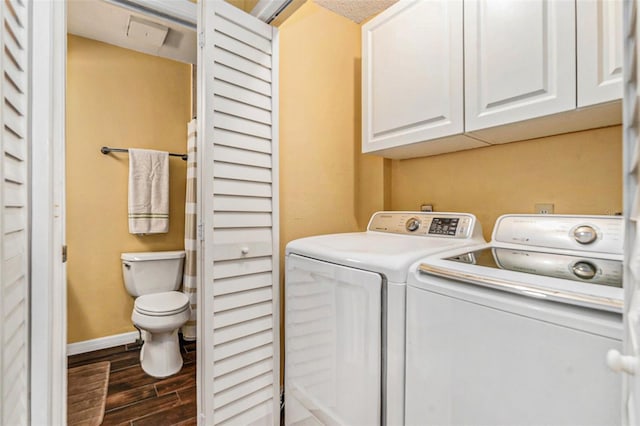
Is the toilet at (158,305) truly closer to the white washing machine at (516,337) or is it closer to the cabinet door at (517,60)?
the white washing machine at (516,337)

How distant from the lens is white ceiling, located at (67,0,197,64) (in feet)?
6.39

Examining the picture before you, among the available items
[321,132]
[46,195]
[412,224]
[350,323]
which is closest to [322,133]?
[321,132]

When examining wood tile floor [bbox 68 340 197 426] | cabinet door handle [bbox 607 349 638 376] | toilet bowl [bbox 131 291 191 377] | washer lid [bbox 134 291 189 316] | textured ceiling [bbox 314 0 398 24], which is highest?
textured ceiling [bbox 314 0 398 24]

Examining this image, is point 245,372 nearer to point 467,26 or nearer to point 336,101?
point 336,101

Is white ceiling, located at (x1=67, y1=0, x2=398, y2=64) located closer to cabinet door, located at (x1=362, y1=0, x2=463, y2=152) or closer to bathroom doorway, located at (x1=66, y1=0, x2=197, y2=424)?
bathroom doorway, located at (x1=66, y1=0, x2=197, y2=424)

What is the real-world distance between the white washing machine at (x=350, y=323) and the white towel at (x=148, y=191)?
177cm

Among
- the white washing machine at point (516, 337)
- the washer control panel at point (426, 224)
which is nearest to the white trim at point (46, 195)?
the white washing machine at point (516, 337)

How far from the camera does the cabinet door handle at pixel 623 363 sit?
0.32m

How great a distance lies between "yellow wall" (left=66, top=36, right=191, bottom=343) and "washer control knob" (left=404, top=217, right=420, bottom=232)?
2210 mm

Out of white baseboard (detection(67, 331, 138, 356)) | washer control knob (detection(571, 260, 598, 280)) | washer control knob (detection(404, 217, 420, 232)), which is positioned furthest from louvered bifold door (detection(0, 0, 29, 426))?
white baseboard (detection(67, 331, 138, 356))

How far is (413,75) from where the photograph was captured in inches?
59.5

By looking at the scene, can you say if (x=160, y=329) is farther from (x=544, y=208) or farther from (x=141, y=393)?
(x=544, y=208)

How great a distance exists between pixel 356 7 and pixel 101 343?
3199 mm

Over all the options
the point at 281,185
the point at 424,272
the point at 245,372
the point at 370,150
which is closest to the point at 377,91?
the point at 370,150
